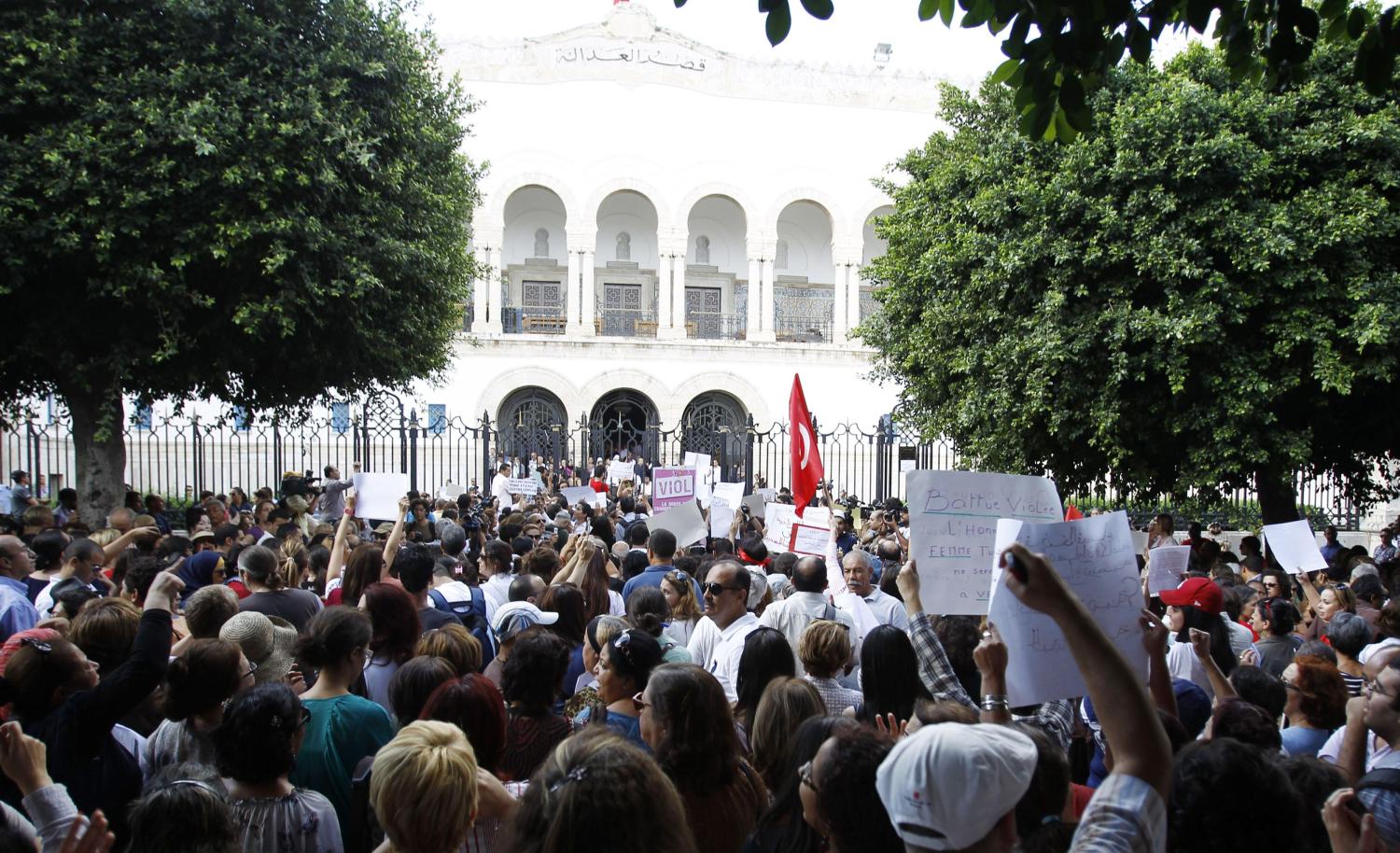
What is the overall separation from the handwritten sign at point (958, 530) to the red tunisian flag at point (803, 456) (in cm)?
504

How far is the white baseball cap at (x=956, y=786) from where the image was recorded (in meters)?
2.04

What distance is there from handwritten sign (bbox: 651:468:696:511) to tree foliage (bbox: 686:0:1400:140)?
7.46m

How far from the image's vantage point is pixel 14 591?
20.7 feet

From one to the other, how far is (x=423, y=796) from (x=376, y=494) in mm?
7077

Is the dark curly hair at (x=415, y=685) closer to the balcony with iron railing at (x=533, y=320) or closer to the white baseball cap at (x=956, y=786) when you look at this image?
the white baseball cap at (x=956, y=786)

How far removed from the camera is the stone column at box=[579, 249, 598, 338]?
33531 mm

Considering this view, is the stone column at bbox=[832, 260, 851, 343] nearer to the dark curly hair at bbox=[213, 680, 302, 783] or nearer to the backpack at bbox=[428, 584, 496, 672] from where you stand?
the backpack at bbox=[428, 584, 496, 672]

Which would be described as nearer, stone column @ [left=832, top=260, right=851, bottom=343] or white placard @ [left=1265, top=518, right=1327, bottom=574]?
white placard @ [left=1265, top=518, right=1327, bottom=574]

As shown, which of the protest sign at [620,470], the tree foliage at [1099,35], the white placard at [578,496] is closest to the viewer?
the tree foliage at [1099,35]

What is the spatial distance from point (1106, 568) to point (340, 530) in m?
5.66

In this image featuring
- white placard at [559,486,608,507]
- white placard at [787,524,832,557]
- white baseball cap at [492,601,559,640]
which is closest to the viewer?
white baseball cap at [492,601,559,640]

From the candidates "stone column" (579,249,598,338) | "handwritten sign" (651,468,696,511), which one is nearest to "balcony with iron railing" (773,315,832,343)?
"stone column" (579,249,598,338)

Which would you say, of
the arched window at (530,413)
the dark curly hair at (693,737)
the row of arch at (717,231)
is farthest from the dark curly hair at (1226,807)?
the row of arch at (717,231)

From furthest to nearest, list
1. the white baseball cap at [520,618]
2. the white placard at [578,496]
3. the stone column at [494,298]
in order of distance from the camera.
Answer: the stone column at [494,298]
the white placard at [578,496]
the white baseball cap at [520,618]
